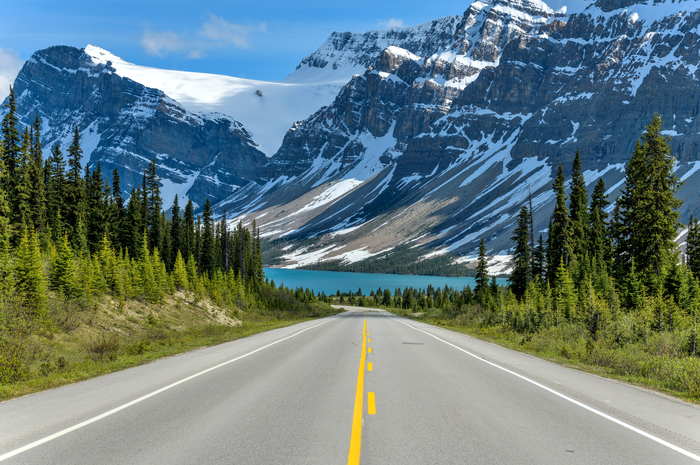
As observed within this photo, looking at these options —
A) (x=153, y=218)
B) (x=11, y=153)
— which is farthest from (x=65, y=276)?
(x=153, y=218)

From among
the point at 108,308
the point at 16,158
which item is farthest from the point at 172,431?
the point at 16,158

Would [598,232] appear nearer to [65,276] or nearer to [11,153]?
[65,276]

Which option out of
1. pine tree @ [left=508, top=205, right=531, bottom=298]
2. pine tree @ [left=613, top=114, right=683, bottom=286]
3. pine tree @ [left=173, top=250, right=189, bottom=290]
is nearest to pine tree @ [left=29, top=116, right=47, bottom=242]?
pine tree @ [left=173, top=250, right=189, bottom=290]

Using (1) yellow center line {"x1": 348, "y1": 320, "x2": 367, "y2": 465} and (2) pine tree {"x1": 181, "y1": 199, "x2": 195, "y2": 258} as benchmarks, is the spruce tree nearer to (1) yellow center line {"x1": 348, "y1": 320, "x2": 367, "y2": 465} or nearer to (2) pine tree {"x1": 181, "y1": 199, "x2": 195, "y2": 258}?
(2) pine tree {"x1": 181, "y1": 199, "x2": 195, "y2": 258}

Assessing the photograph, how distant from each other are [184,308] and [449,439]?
117 feet

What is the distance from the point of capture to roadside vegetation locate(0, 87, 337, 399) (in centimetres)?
1407

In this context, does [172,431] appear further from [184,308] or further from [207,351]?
[184,308]

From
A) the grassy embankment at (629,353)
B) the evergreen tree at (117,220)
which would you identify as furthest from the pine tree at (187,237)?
the grassy embankment at (629,353)

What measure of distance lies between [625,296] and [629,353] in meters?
21.3

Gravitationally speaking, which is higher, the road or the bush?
the road

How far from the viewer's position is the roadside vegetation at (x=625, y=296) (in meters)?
15.0

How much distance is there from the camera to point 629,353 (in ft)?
50.3

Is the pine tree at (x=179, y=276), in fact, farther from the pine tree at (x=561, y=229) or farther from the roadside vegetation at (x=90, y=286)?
the pine tree at (x=561, y=229)

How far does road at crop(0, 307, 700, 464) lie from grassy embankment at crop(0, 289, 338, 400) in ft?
4.37
